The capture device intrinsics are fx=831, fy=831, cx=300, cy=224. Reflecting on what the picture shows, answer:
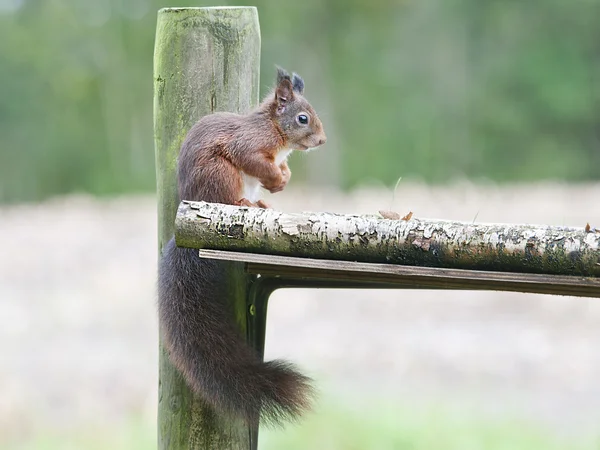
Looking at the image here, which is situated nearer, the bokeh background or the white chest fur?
the white chest fur

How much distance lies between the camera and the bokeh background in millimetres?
3660

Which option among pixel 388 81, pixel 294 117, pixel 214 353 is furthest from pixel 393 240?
pixel 388 81

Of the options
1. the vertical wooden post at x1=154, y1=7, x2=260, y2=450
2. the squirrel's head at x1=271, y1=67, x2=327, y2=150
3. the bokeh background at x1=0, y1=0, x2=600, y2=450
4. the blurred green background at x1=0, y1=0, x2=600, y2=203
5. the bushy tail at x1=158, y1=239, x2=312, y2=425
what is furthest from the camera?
the blurred green background at x1=0, y1=0, x2=600, y2=203

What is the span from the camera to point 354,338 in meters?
4.34

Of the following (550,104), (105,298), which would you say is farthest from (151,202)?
(550,104)

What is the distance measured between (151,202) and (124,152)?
8.05m

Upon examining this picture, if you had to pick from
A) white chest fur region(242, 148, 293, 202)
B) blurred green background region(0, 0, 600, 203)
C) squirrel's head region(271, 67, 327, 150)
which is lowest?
white chest fur region(242, 148, 293, 202)

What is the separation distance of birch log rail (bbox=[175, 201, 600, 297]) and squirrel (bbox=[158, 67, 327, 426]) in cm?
19

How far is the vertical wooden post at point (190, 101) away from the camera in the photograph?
180cm

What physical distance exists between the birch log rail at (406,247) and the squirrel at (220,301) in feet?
0.63

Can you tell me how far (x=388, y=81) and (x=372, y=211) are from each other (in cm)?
1078

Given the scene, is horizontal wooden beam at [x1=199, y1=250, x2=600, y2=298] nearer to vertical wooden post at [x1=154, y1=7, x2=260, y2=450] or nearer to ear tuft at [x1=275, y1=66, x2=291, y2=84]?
vertical wooden post at [x1=154, y1=7, x2=260, y2=450]

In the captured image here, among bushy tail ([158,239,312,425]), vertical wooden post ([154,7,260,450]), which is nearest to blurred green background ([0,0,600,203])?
vertical wooden post ([154,7,260,450])

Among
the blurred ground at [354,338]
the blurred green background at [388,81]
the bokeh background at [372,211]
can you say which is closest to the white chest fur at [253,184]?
the bokeh background at [372,211]
